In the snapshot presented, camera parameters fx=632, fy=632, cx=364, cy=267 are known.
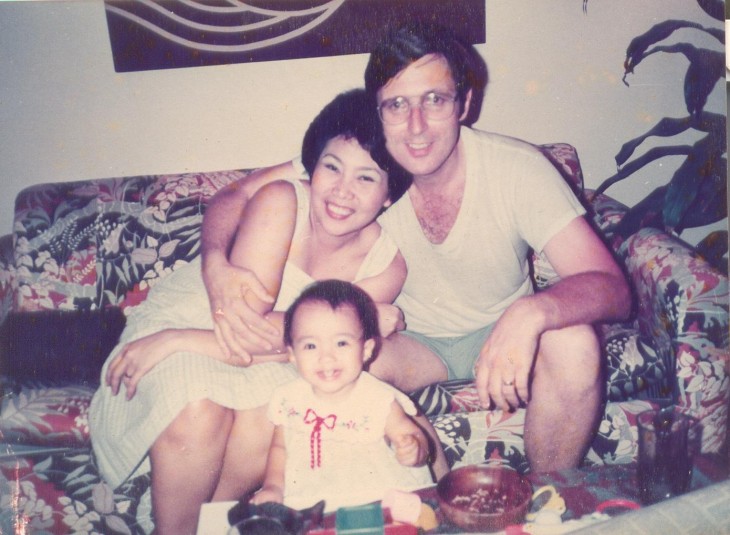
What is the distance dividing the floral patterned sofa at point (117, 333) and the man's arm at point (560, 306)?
0.07 m

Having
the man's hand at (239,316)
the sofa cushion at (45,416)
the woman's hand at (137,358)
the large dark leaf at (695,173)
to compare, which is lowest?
the sofa cushion at (45,416)

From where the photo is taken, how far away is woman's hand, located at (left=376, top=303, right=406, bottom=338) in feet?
4.64

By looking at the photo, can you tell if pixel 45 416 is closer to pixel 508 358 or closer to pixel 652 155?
pixel 508 358

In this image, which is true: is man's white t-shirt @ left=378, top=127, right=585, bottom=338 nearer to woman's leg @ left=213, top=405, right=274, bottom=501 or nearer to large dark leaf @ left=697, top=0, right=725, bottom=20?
woman's leg @ left=213, top=405, right=274, bottom=501

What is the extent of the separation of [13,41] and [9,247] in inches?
19.0

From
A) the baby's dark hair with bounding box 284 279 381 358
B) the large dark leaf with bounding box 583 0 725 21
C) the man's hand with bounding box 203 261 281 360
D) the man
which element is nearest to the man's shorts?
the man

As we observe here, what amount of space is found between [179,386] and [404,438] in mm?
488

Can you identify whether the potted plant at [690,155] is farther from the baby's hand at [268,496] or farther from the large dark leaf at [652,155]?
the baby's hand at [268,496]

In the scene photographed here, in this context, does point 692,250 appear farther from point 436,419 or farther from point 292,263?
point 292,263

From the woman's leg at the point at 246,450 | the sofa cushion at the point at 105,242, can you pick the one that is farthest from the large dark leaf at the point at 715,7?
the woman's leg at the point at 246,450

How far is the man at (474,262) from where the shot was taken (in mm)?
1359

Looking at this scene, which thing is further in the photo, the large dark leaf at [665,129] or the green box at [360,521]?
the large dark leaf at [665,129]

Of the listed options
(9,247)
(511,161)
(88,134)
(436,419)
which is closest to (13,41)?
(88,134)

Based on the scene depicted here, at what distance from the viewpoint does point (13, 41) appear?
54.5 inches
